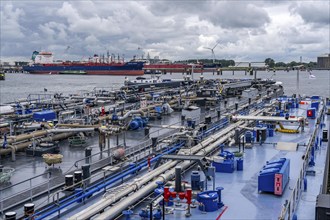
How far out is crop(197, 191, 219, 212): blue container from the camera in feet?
34.1

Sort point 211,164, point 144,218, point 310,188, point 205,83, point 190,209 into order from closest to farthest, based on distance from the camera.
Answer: point 144,218 < point 190,209 < point 310,188 < point 211,164 < point 205,83

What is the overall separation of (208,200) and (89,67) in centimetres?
14988

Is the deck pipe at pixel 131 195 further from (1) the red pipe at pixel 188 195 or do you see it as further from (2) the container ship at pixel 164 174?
(1) the red pipe at pixel 188 195

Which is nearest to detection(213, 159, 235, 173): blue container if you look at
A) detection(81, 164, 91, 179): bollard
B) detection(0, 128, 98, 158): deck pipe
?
detection(81, 164, 91, 179): bollard

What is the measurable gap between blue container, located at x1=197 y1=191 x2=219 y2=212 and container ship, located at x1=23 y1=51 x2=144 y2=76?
127390mm

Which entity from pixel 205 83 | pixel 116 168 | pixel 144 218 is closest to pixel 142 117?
pixel 116 168

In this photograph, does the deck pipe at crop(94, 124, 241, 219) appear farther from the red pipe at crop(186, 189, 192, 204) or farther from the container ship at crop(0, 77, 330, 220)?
the red pipe at crop(186, 189, 192, 204)

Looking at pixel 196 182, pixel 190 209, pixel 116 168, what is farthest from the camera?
pixel 116 168

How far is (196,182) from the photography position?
1134 centimetres

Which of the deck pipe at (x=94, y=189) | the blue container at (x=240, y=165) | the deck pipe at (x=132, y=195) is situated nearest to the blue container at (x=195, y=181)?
the deck pipe at (x=132, y=195)

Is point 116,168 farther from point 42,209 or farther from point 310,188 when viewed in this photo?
point 310,188

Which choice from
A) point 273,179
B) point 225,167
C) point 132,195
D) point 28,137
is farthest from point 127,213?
point 28,137

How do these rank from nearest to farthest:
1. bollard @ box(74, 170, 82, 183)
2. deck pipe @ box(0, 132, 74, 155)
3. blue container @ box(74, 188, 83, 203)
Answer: blue container @ box(74, 188, 83, 203), bollard @ box(74, 170, 82, 183), deck pipe @ box(0, 132, 74, 155)

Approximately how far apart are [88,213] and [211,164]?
6.78m
